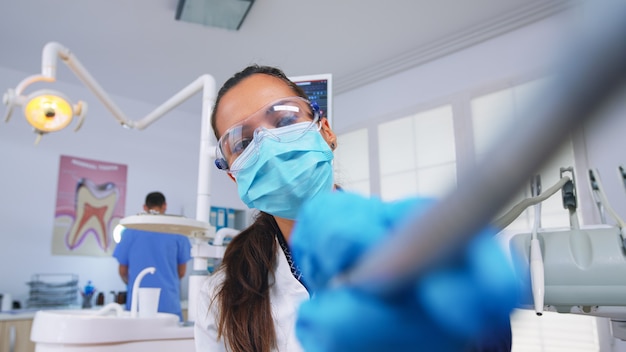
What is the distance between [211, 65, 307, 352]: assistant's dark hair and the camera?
2.95 feet

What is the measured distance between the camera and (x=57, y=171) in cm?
372

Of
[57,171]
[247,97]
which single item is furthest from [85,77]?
[57,171]

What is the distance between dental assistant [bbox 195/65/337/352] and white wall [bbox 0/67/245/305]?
3.21 metres

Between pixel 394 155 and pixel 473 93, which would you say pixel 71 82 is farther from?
pixel 473 93

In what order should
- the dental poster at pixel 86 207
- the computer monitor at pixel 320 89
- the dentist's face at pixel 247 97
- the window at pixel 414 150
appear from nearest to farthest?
1. the dentist's face at pixel 247 97
2. the computer monitor at pixel 320 89
3. the window at pixel 414 150
4. the dental poster at pixel 86 207

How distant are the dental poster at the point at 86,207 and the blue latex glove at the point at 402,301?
13.1ft

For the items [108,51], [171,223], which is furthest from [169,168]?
[171,223]

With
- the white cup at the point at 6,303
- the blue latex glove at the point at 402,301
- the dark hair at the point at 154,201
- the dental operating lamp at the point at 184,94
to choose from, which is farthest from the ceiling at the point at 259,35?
the blue latex glove at the point at 402,301

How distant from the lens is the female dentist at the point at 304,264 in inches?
8.5

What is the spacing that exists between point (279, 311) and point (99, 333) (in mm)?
572

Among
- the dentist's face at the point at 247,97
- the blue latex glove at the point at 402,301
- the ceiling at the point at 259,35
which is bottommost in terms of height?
the blue latex glove at the point at 402,301

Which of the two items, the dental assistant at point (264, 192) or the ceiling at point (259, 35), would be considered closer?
the dental assistant at point (264, 192)

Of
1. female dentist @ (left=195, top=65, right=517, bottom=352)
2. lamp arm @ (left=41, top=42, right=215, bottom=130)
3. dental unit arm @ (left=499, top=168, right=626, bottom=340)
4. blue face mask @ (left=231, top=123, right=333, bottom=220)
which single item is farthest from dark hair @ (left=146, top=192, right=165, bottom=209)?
dental unit arm @ (left=499, top=168, right=626, bottom=340)

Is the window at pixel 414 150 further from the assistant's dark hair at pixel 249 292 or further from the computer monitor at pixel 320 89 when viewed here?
the assistant's dark hair at pixel 249 292
